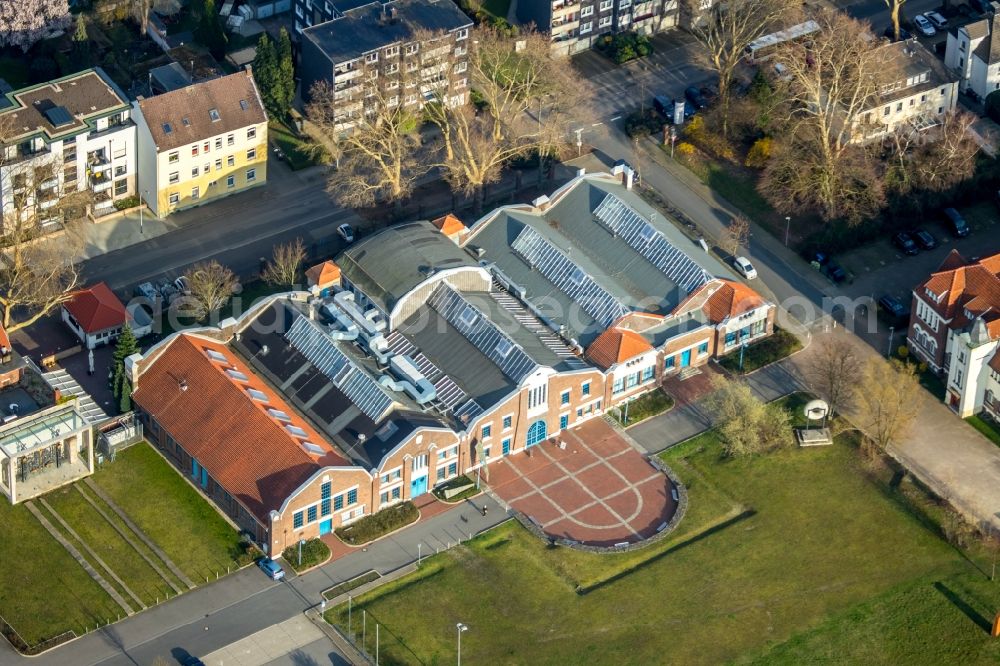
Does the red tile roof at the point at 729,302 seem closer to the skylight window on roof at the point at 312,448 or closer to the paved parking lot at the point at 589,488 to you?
the paved parking lot at the point at 589,488

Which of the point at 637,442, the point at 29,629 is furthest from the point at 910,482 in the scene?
the point at 29,629

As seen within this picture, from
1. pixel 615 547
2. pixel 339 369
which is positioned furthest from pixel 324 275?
pixel 615 547

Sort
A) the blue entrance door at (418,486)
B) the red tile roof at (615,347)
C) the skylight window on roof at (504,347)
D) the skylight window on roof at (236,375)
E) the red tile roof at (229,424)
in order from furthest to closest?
the red tile roof at (615,347)
the skylight window on roof at (504,347)
the skylight window on roof at (236,375)
the blue entrance door at (418,486)
the red tile roof at (229,424)

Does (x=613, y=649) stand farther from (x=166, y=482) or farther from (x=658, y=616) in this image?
(x=166, y=482)

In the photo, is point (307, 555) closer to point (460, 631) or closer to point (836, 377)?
point (460, 631)

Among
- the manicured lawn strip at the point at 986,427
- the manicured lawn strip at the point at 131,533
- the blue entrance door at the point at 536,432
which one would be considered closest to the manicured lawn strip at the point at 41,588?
the manicured lawn strip at the point at 131,533

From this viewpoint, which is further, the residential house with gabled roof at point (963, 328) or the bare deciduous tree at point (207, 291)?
the bare deciduous tree at point (207, 291)

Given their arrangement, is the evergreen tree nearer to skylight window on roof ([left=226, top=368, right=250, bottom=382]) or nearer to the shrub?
skylight window on roof ([left=226, top=368, right=250, bottom=382])
